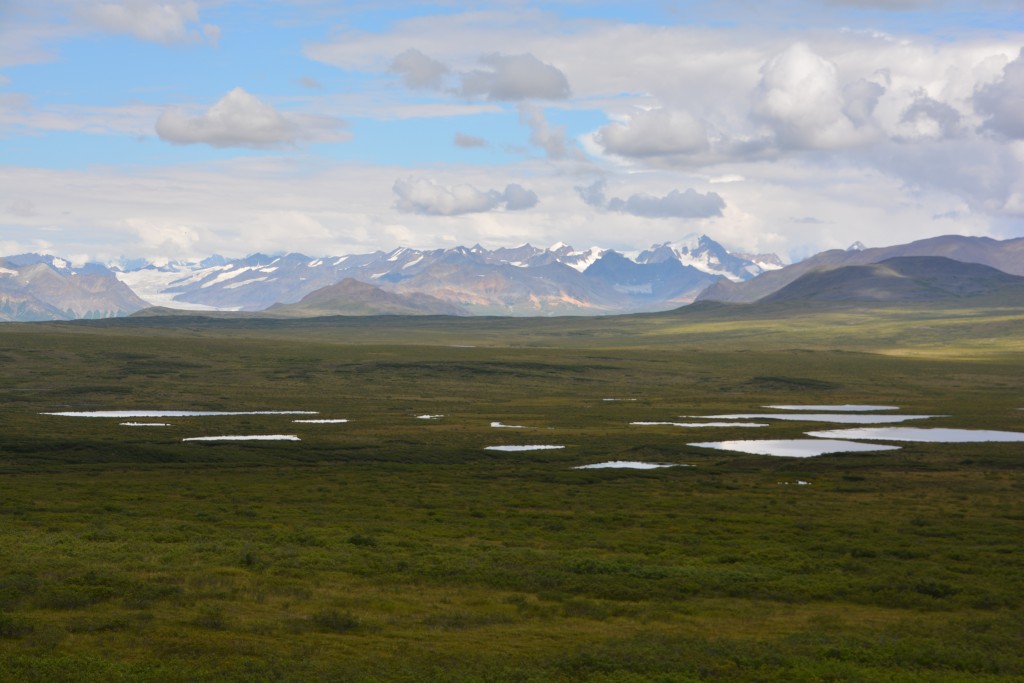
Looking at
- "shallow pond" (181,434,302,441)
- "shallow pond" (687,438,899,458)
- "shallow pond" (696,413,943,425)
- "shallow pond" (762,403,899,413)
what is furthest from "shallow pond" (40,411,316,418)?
"shallow pond" (762,403,899,413)

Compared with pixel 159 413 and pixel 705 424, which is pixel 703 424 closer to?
pixel 705 424

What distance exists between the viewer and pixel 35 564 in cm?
3728

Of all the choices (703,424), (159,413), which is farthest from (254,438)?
(703,424)

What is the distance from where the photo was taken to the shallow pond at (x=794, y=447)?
3482 inches

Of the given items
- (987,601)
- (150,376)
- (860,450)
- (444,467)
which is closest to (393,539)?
(987,601)

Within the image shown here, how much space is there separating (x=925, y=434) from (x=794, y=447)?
19490 millimetres

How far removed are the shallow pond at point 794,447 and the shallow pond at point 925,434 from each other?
228 inches

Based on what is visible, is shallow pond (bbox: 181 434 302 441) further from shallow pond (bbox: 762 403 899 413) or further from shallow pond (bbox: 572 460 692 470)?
shallow pond (bbox: 762 403 899 413)

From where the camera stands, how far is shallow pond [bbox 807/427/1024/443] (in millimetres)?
98688

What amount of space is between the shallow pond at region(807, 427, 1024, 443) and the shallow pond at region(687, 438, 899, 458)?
19.0 feet

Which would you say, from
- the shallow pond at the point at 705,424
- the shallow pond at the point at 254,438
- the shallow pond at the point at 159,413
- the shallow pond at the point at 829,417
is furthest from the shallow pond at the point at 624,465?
the shallow pond at the point at 159,413

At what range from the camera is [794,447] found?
92.5m

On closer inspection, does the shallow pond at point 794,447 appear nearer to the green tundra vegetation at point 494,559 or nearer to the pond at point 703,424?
the green tundra vegetation at point 494,559

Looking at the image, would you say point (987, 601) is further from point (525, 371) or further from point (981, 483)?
point (525, 371)
